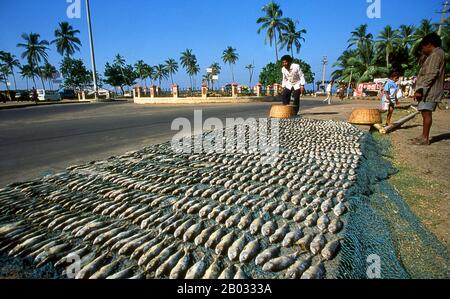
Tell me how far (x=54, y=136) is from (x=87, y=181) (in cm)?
413

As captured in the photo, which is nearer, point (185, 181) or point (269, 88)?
point (185, 181)

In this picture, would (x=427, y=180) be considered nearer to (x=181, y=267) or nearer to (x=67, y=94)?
(x=181, y=267)

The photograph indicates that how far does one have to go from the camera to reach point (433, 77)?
397 centimetres

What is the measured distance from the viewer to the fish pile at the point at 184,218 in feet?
5.26

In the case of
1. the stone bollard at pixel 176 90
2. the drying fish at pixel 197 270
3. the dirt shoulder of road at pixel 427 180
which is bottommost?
the drying fish at pixel 197 270

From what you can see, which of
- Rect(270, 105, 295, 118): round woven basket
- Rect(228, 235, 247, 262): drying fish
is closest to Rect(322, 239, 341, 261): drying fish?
Rect(228, 235, 247, 262): drying fish

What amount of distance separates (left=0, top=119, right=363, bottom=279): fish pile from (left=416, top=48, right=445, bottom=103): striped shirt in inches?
71.2

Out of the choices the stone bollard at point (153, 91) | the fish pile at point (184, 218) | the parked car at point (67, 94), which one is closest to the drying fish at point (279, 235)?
the fish pile at point (184, 218)

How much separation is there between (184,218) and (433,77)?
4422 millimetres

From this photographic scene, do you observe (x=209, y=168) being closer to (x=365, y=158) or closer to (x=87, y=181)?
(x=87, y=181)

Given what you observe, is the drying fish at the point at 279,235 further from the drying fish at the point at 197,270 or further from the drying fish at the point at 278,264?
the drying fish at the point at 197,270

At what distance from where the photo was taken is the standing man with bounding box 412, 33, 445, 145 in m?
3.95
